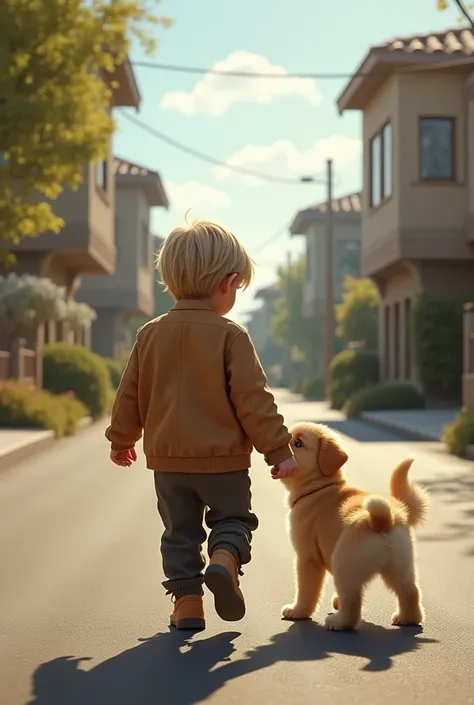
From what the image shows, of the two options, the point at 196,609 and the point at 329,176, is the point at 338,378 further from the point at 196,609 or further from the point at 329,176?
the point at 196,609

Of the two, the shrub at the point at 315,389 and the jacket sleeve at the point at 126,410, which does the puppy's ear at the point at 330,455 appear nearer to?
the jacket sleeve at the point at 126,410

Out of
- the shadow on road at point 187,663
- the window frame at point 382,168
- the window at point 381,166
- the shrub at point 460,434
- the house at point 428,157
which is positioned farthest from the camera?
the window at point 381,166

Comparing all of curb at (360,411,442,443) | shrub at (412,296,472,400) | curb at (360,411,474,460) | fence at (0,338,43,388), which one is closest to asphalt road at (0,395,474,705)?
curb at (360,411,474,460)

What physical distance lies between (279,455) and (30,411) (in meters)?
15.7

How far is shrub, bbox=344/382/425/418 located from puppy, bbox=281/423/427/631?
75.8 ft

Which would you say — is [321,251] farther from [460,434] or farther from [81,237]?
[460,434]

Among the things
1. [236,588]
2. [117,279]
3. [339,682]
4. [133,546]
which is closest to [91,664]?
[236,588]

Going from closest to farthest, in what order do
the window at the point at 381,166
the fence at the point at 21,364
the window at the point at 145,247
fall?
1. the fence at the point at 21,364
2. the window at the point at 381,166
3. the window at the point at 145,247

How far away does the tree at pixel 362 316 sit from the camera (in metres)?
41.1

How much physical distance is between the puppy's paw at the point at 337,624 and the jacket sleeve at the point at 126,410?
3.97 feet

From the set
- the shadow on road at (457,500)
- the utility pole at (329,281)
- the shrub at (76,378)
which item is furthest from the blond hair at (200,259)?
the utility pole at (329,281)

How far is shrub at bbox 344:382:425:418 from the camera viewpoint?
28.9m

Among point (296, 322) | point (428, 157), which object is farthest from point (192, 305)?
point (296, 322)

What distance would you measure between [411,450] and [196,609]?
1291 cm
